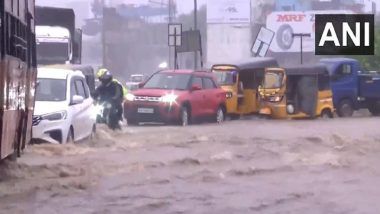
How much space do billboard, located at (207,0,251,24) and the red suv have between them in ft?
114

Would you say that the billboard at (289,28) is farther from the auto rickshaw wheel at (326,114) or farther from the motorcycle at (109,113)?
the motorcycle at (109,113)

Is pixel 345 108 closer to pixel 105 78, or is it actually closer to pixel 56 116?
pixel 105 78

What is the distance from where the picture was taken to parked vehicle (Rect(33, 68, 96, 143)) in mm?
13430

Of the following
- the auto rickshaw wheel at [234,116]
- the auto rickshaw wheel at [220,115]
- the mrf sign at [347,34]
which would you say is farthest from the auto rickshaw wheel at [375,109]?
the auto rickshaw wheel at [220,115]

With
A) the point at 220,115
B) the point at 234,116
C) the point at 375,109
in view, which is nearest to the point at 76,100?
the point at 220,115

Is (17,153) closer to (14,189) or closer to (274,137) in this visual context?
(14,189)

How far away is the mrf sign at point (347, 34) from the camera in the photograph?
1423 inches

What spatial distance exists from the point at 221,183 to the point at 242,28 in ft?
167

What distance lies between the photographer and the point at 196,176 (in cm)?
1144

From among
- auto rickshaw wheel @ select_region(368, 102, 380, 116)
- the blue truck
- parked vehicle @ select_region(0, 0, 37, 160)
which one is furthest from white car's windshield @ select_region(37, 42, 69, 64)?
parked vehicle @ select_region(0, 0, 37, 160)

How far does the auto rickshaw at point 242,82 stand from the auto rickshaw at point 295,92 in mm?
237

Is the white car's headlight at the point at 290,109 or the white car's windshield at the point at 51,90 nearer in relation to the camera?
the white car's windshield at the point at 51,90

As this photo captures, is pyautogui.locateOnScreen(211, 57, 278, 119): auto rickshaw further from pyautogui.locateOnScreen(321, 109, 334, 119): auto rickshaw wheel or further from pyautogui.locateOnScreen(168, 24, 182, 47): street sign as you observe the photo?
pyautogui.locateOnScreen(168, 24, 182, 47): street sign

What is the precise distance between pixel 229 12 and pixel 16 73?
51.6m
